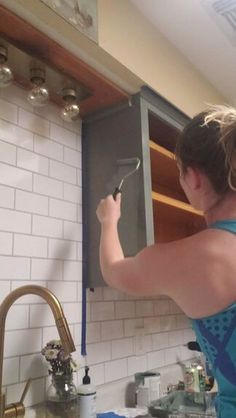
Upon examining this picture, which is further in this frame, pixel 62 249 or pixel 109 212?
Answer: pixel 62 249

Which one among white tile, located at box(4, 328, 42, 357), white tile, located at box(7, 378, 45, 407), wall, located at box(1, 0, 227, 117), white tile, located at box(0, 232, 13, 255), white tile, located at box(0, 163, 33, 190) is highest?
wall, located at box(1, 0, 227, 117)

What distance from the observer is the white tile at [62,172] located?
4.94ft

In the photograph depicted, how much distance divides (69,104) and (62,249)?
1.72ft

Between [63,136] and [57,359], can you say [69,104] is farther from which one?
[57,359]

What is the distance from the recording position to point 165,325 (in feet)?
6.65

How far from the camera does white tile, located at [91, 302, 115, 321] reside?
1.56 m

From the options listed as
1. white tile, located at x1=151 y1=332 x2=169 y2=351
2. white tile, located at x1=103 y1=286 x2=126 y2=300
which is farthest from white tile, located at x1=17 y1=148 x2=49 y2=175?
white tile, located at x1=151 y1=332 x2=169 y2=351

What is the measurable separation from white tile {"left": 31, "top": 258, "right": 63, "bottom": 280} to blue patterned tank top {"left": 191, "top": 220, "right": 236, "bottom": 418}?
0.70 meters

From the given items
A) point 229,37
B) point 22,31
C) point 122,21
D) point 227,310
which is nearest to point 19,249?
point 22,31

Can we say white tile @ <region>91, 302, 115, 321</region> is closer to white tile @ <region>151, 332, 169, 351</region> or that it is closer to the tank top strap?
white tile @ <region>151, 332, 169, 351</region>

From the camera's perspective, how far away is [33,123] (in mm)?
1454

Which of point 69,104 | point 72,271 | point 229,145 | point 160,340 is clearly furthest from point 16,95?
point 160,340

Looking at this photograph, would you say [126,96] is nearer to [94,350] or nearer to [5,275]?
[5,275]

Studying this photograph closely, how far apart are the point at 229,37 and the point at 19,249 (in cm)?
145
